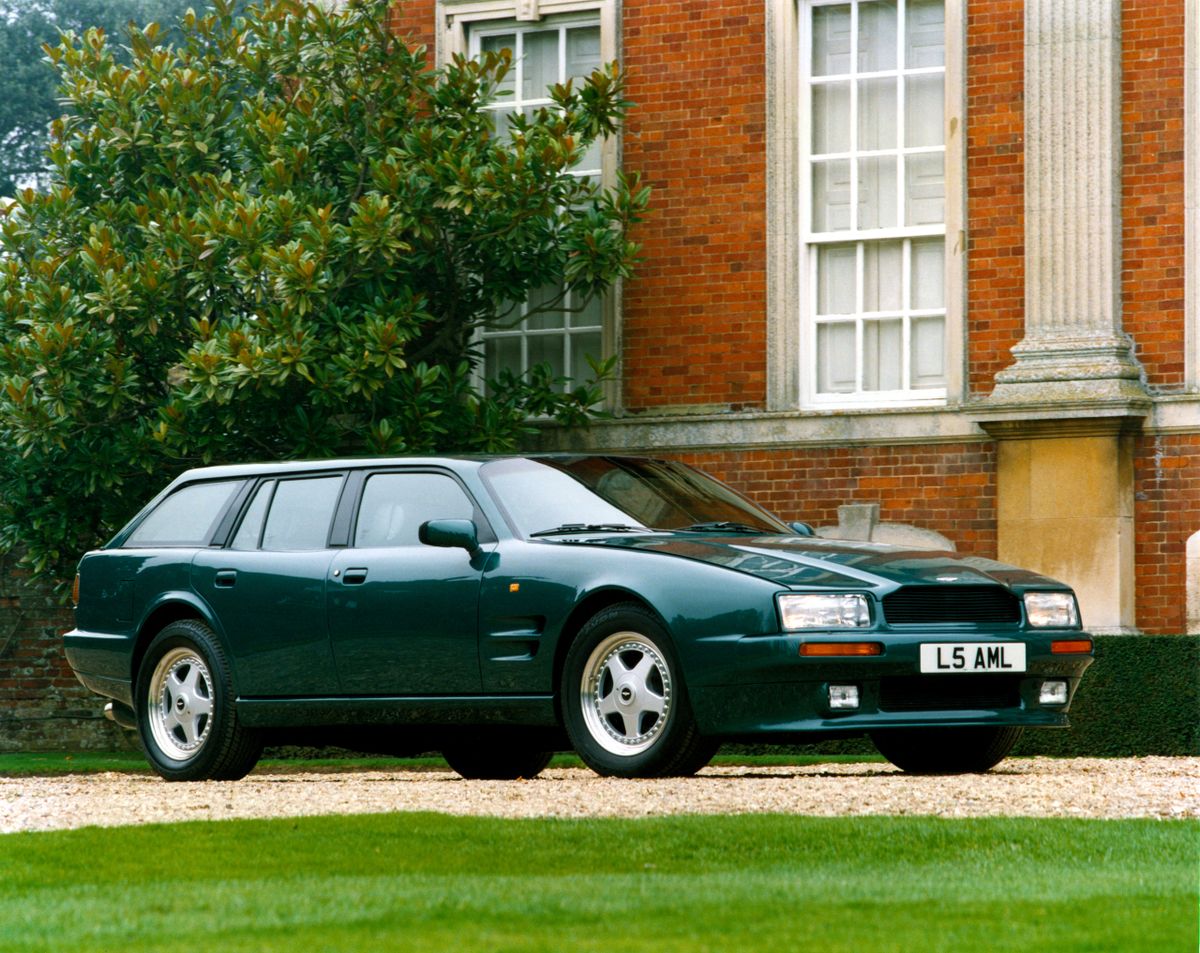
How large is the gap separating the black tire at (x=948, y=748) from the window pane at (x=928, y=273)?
20.0 ft

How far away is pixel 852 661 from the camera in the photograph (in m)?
9.20

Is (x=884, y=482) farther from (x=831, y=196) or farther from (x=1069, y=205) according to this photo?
(x=1069, y=205)

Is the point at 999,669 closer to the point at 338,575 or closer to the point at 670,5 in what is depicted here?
the point at 338,575

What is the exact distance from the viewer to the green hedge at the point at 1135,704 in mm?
14039

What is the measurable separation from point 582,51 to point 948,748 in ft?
28.1

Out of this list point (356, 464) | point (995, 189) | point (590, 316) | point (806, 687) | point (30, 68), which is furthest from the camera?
point (30, 68)

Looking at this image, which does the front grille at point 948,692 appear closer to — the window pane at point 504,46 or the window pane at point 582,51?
the window pane at point 582,51

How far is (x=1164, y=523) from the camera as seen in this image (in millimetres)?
15039

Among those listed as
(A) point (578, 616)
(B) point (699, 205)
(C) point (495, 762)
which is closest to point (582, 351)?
(B) point (699, 205)

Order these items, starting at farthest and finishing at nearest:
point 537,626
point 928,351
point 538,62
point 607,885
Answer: point 538,62 → point 928,351 → point 537,626 → point 607,885

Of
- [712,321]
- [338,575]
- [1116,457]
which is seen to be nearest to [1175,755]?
[1116,457]

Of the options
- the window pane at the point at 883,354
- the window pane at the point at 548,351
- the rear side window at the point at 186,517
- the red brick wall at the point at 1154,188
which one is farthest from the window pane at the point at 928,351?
the rear side window at the point at 186,517

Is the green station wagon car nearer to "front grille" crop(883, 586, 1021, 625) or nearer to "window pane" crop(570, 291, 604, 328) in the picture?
"front grille" crop(883, 586, 1021, 625)

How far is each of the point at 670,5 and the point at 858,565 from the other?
28.0 ft
